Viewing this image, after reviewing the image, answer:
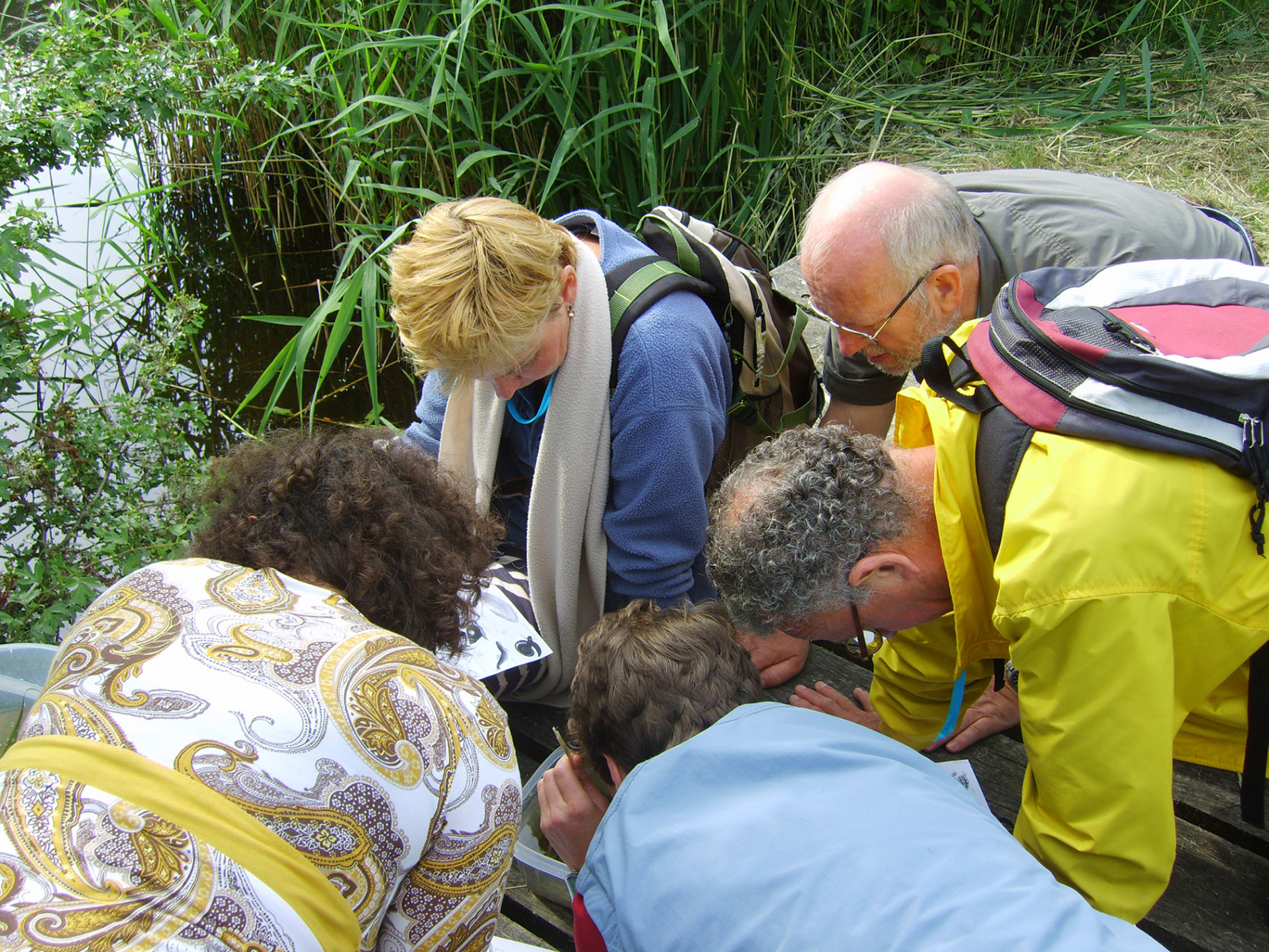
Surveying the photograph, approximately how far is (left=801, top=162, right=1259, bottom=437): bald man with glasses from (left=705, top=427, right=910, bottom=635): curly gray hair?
0.66 m

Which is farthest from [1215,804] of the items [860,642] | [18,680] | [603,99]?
[603,99]

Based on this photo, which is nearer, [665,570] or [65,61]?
[665,570]

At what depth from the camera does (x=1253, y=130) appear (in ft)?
12.1

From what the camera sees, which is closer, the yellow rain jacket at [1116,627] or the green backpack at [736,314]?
the yellow rain jacket at [1116,627]

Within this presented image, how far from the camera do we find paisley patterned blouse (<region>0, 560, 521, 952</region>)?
0.81 m

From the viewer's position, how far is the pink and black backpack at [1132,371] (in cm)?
111

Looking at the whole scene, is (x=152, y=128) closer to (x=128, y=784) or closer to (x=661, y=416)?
(x=661, y=416)

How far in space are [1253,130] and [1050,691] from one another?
356 cm

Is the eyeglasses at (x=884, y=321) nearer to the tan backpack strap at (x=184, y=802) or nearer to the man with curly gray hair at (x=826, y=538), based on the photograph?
the man with curly gray hair at (x=826, y=538)

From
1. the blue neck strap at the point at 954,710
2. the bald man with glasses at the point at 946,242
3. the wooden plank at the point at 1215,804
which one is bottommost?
the wooden plank at the point at 1215,804

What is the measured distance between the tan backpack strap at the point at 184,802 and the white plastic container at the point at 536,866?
0.65m

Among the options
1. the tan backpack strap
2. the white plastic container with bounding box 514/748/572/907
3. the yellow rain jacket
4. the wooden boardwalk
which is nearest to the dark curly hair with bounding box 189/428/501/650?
the tan backpack strap

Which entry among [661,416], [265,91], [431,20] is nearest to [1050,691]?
[661,416]

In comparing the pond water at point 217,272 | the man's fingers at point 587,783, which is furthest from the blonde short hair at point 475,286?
the pond water at point 217,272
